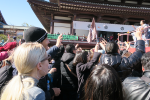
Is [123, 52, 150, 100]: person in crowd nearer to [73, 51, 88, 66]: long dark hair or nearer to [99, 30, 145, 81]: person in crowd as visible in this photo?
[99, 30, 145, 81]: person in crowd

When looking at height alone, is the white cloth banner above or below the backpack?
above

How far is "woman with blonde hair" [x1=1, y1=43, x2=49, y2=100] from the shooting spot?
79 centimetres

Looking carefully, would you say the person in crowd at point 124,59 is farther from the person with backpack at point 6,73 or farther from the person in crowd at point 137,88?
the person with backpack at point 6,73

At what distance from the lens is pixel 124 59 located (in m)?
1.80

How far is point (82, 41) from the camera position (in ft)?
27.4

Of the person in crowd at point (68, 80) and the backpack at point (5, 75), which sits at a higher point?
the backpack at point (5, 75)

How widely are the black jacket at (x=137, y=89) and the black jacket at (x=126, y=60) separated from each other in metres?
0.56

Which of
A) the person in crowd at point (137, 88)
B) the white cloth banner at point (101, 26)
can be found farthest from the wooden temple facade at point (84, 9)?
the person in crowd at point (137, 88)

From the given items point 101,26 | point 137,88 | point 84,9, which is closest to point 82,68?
point 137,88

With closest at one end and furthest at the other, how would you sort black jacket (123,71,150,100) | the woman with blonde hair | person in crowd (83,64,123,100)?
the woman with blonde hair, person in crowd (83,64,123,100), black jacket (123,71,150,100)

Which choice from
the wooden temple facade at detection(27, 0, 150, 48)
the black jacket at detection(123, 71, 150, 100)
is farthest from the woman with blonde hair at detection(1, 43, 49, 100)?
the wooden temple facade at detection(27, 0, 150, 48)

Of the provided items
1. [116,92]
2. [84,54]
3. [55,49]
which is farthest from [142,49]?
[55,49]

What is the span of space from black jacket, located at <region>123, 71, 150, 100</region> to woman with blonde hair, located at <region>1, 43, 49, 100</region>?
0.89 meters

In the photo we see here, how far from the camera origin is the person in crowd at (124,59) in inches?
66.5
